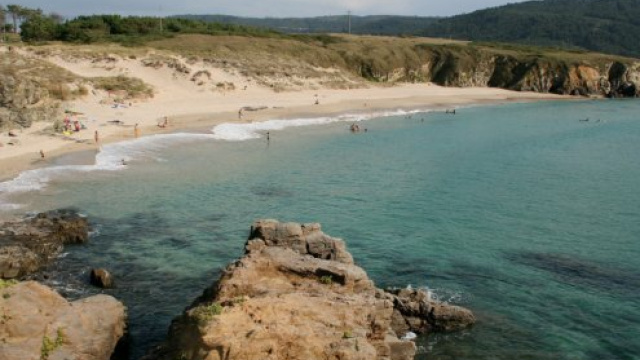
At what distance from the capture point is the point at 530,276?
914 inches

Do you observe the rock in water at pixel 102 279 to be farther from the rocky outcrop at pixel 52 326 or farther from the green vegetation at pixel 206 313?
the green vegetation at pixel 206 313

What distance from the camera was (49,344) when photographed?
14.0m

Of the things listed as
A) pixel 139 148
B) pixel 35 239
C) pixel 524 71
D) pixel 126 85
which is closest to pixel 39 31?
pixel 126 85

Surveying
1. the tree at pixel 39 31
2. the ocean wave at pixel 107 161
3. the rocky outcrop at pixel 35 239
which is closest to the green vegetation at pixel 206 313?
the rocky outcrop at pixel 35 239

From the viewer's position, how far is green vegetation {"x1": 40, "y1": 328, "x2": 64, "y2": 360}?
45.1 ft

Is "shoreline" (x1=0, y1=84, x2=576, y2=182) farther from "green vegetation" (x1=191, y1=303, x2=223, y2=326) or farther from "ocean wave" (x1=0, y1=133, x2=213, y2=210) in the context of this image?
"green vegetation" (x1=191, y1=303, x2=223, y2=326)

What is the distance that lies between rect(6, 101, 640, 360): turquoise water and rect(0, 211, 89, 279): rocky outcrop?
83 cm

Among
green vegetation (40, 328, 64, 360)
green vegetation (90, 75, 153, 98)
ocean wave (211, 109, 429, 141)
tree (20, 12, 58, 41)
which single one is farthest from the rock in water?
tree (20, 12, 58, 41)

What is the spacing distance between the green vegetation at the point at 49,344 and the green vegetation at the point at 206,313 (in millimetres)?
4060

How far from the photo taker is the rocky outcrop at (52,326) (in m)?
13.6

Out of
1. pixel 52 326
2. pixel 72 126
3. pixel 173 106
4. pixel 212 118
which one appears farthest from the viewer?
pixel 173 106

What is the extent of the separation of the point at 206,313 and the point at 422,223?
756 inches

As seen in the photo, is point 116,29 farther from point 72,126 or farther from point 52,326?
point 52,326

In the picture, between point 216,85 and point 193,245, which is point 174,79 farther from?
point 193,245
